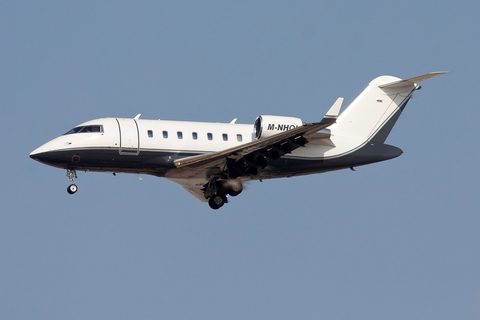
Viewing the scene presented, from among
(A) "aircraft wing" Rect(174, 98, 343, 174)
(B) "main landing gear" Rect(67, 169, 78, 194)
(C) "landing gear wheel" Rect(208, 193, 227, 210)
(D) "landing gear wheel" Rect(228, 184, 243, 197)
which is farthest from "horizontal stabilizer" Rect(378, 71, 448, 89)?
(B) "main landing gear" Rect(67, 169, 78, 194)

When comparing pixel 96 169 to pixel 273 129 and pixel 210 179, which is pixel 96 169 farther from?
pixel 273 129

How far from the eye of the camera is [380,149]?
2852 centimetres

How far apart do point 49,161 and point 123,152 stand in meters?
2.63

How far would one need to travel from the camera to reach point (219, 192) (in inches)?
1082

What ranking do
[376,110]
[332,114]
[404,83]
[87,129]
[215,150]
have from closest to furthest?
[332,114] → [87,129] → [215,150] → [404,83] → [376,110]

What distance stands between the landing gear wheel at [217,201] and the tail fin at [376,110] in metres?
5.34

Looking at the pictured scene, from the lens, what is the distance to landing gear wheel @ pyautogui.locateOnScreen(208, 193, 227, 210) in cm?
2745

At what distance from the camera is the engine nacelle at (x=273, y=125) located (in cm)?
2572

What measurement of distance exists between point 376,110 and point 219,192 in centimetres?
752

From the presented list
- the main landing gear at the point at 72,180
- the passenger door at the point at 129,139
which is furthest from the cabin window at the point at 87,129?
the main landing gear at the point at 72,180

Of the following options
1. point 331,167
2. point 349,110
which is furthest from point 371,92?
point 331,167

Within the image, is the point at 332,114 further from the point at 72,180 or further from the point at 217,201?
the point at 72,180

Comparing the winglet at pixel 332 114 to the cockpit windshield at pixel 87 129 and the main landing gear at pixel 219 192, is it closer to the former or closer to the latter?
the main landing gear at pixel 219 192

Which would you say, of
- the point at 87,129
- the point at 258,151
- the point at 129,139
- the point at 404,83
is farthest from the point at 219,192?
the point at 404,83
